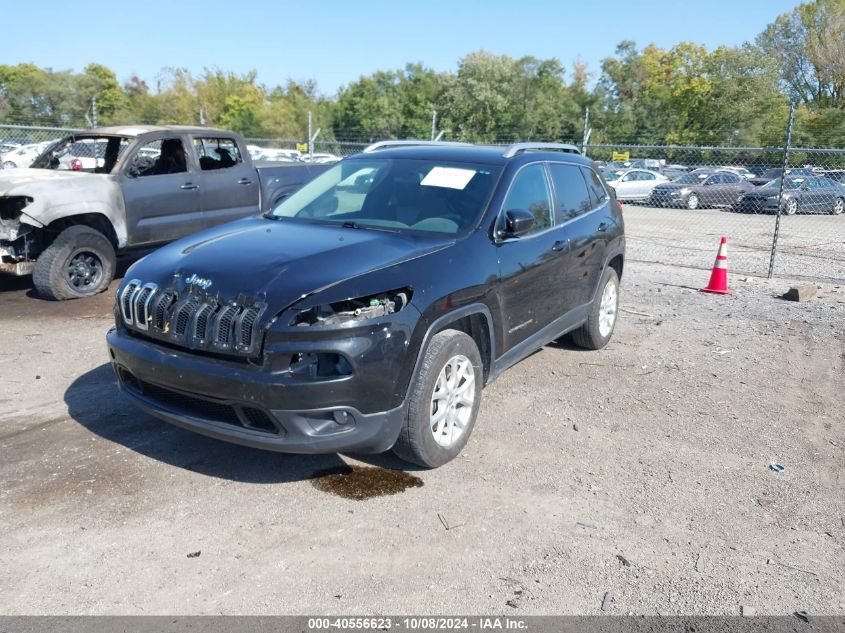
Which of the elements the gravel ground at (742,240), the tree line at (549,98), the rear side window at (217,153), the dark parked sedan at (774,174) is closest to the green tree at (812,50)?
the tree line at (549,98)

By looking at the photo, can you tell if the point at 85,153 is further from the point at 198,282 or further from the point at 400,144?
the point at 198,282

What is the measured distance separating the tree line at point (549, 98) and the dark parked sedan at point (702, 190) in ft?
42.8

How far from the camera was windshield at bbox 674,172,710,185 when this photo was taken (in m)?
24.5

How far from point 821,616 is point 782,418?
248 centimetres

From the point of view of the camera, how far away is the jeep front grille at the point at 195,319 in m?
3.57

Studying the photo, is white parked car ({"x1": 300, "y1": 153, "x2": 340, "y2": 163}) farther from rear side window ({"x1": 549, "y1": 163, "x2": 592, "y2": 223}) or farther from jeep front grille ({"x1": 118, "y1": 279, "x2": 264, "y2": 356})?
jeep front grille ({"x1": 118, "y1": 279, "x2": 264, "y2": 356})

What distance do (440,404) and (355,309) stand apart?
829mm

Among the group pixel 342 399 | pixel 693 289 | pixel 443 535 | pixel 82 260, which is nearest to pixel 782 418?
pixel 443 535

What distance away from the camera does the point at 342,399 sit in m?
3.55

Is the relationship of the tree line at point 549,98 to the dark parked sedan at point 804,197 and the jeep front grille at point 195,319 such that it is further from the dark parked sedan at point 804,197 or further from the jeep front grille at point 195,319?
the jeep front grille at point 195,319

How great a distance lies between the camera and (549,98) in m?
52.2

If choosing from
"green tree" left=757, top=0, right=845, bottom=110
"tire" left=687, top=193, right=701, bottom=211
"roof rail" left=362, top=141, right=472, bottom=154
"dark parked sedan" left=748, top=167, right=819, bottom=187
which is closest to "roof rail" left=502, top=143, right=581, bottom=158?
"roof rail" left=362, top=141, right=472, bottom=154

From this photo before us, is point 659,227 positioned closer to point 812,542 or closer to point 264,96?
point 812,542

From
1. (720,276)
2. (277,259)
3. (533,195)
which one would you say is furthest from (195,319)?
(720,276)
